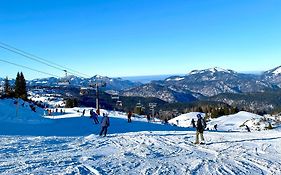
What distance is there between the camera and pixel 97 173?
1531 centimetres

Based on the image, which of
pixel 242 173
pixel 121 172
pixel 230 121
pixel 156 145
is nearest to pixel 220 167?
pixel 242 173

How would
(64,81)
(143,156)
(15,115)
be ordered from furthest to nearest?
(64,81) → (15,115) → (143,156)

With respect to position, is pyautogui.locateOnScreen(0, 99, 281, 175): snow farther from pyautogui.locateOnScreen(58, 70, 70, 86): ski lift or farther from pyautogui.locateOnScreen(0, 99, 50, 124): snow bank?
pyautogui.locateOnScreen(58, 70, 70, 86): ski lift

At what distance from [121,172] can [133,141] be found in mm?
10912

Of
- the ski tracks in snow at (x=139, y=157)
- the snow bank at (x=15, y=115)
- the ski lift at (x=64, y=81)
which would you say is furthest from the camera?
the ski lift at (x=64, y=81)

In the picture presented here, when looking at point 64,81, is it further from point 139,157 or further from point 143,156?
point 139,157

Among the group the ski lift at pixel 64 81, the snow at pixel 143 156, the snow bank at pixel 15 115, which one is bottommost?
the snow at pixel 143 156

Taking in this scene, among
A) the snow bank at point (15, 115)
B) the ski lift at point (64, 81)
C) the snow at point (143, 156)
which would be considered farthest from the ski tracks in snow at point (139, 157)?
the ski lift at point (64, 81)

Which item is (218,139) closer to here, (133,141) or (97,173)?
(133,141)

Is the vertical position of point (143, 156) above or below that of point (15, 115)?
below

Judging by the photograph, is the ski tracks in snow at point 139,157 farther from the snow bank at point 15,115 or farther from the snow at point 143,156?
the snow bank at point 15,115

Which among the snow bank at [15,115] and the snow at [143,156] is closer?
the snow at [143,156]

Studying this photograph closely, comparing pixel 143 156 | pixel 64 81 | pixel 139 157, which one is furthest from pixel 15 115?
pixel 139 157

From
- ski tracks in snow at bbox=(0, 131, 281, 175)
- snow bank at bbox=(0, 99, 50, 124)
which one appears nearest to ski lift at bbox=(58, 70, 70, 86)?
snow bank at bbox=(0, 99, 50, 124)
